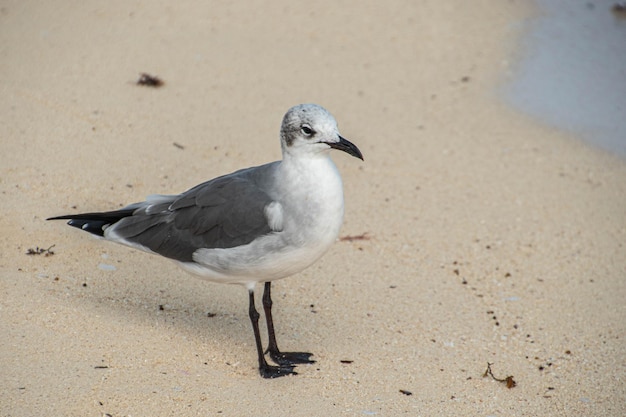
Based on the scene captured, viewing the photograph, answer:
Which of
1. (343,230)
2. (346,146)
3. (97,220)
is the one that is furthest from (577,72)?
(97,220)

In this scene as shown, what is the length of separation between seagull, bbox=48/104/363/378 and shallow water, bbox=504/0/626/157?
166 inches

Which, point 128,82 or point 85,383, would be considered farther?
point 128,82

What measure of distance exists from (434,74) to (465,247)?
2863 millimetres

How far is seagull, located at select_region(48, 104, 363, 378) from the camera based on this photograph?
4.29 meters

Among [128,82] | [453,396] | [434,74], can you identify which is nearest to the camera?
[453,396]

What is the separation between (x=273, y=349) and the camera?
4836 mm

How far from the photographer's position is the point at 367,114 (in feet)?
25.0

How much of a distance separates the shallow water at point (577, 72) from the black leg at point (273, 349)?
415cm

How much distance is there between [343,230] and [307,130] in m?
1.91

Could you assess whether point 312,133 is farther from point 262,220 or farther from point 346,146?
point 262,220

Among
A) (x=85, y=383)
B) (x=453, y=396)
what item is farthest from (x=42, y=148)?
(x=453, y=396)

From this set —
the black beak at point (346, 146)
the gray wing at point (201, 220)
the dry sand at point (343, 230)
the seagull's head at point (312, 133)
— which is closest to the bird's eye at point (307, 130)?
the seagull's head at point (312, 133)

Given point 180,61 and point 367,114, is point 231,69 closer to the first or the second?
point 180,61

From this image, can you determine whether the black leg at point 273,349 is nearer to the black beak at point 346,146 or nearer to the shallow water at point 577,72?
the black beak at point 346,146
